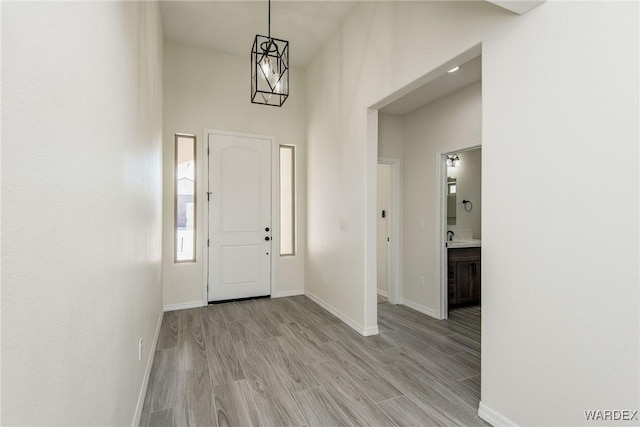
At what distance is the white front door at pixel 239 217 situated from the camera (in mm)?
4293

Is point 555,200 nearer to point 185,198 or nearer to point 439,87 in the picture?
point 439,87

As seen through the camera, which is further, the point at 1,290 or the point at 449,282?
the point at 449,282

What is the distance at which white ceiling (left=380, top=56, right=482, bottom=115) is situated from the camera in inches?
125

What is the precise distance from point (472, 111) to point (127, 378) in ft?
12.8

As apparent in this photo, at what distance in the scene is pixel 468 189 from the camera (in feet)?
16.4

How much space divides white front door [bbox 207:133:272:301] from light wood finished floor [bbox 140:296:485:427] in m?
0.71

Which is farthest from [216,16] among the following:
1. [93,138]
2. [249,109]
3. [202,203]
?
[93,138]

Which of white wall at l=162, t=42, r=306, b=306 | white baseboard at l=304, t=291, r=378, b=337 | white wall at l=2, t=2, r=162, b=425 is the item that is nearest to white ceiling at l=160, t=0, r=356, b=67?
white wall at l=162, t=42, r=306, b=306

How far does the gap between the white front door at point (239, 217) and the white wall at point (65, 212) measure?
281 centimetres

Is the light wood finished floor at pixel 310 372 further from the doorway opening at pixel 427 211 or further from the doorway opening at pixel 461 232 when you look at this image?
the doorway opening at pixel 461 232

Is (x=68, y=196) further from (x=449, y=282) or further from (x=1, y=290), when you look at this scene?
(x=449, y=282)

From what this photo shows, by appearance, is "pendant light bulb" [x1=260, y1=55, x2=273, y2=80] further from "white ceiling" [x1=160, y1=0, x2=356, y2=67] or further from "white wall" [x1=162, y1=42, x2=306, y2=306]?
"white wall" [x1=162, y1=42, x2=306, y2=306]

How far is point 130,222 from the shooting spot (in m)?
1.60

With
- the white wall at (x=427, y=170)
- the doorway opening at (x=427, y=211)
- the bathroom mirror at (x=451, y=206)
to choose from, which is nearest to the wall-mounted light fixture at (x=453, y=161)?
the doorway opening at (x=427, y=211)
